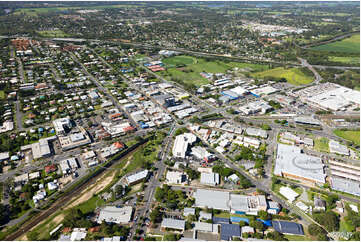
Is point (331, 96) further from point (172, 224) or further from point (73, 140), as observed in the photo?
point (73, 140)

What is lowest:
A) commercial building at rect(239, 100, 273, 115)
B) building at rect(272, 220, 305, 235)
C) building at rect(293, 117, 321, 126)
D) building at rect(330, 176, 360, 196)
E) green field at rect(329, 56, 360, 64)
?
building at rect(272, 220, 305, 235)

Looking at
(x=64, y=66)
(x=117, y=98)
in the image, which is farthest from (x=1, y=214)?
(x=64, y=66)

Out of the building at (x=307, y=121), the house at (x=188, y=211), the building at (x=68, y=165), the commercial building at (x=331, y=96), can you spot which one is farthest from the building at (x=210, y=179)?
the commercial building at (x=331, y=96)

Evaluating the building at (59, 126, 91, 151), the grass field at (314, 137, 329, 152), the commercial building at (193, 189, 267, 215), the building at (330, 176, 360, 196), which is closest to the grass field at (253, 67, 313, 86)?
the grass field at (314, 137, 329, 152)

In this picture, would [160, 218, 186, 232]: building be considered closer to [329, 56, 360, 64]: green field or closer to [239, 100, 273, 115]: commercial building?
[239, 100, 273, 115]: commercial building

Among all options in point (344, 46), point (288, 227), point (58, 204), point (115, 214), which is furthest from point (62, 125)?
point (344, 46)
